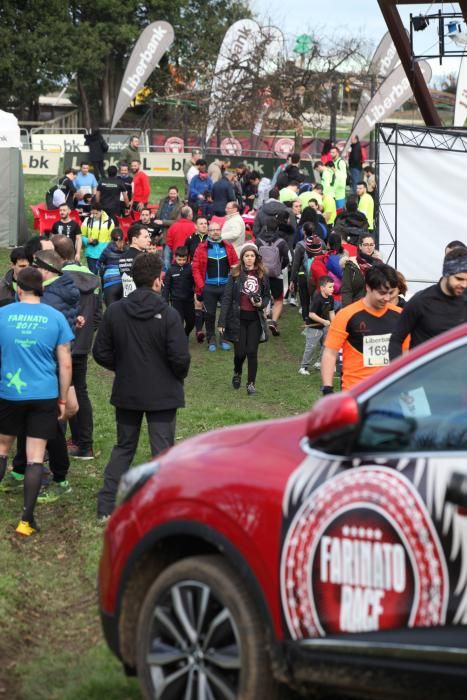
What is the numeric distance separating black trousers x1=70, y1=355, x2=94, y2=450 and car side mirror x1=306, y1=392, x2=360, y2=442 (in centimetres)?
613

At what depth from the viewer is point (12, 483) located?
32.3 ft

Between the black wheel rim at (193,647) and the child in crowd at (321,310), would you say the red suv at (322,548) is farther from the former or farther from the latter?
the child in crowd at (321,310)

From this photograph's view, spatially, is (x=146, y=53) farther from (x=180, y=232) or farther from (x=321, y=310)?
(x=321, y=310)

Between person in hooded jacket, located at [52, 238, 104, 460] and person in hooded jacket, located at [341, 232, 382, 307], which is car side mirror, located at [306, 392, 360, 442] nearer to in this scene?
person in hooded jacket, located at [52, 238, 104, 460]

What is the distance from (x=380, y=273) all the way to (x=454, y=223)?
31.7ft

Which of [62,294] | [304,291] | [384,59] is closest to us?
[62,294]

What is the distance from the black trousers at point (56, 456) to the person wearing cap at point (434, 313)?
2.75m

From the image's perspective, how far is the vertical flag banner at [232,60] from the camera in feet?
117

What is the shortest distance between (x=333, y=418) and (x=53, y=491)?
561cm

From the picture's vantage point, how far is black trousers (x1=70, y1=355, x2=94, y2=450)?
10.5 meters

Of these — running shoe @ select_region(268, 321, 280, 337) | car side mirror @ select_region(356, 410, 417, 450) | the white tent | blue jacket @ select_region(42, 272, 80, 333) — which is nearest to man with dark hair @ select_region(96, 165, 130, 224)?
the white tent

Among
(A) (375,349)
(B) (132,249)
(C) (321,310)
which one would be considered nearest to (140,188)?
(B) (132,249)

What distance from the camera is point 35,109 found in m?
61.8

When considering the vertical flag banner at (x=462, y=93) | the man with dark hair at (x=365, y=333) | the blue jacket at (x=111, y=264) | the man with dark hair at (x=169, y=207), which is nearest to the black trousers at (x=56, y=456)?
the man with dark hair at (x=365, y=333)
